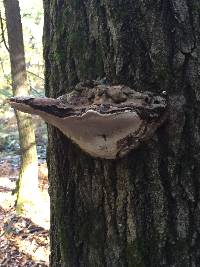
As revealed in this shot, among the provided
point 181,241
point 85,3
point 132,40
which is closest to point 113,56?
point 132,40

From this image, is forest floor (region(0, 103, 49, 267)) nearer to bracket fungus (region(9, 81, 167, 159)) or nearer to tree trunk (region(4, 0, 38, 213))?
tree trunk (region(4, 0, 38, 213))

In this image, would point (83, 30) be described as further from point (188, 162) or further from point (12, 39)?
point (12, 39)

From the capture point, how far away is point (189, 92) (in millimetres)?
1253

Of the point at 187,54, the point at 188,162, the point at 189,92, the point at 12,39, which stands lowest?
the point at 188,162

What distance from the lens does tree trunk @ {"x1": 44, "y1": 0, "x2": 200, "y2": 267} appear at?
49.3 inches

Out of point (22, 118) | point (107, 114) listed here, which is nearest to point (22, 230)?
point (22, 118)

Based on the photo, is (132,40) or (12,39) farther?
(12,39)

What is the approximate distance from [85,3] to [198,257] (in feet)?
3.09

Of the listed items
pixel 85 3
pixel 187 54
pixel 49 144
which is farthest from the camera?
pixel 49 144

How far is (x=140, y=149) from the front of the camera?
4.29ft

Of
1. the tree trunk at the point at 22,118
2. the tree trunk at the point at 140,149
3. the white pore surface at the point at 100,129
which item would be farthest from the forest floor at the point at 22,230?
the white pore surface at the point at 100,129

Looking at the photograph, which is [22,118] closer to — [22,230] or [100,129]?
[22,230]

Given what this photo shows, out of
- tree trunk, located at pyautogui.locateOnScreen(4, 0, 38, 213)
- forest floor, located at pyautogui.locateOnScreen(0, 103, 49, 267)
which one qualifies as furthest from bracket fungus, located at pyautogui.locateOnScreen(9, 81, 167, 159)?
tree trunk, located at pyautogui.locateOnScreen(4, 0, 38, 213)

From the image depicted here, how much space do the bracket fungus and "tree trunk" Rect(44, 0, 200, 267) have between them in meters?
0.04
